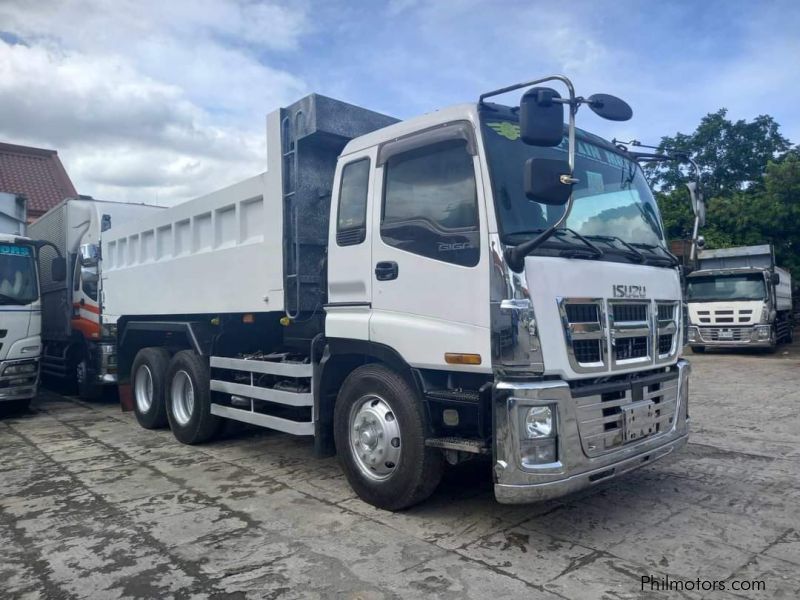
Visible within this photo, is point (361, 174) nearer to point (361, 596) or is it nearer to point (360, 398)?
point (360, 398)

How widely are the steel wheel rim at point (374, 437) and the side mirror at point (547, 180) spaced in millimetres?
1775

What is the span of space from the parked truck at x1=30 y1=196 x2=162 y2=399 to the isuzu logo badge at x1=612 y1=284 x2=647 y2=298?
778cm

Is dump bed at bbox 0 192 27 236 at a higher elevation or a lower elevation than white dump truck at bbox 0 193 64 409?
higher

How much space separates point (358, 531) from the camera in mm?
4180

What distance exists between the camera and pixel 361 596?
330 cm

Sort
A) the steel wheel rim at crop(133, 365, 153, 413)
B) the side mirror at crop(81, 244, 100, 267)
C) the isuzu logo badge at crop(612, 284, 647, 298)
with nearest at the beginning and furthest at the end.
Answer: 1. the isuzu logo badge at crop(612, 284, 647, 298)
2. the steel wheel rim at crop(133, 365, 153, 413)
3. the side mirror at crop(81, 244, 100, 267)

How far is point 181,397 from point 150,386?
2.63 ft

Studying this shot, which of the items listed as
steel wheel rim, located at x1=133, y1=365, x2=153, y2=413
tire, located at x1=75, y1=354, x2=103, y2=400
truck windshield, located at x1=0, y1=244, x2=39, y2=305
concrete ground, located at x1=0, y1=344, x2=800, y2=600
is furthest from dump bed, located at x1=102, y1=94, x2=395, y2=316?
tire, located at x1=75, y1=354, x2=103, y2=400

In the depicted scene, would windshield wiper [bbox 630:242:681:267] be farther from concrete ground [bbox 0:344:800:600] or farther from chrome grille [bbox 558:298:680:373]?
concrete ground [bbox 0:344:800:600]

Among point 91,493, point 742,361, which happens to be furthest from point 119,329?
point 742,361

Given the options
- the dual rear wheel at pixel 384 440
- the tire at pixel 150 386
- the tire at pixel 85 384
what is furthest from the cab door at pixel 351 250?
the tire at pixel 85 384

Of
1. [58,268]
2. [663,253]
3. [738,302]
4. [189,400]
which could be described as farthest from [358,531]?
[738,302]

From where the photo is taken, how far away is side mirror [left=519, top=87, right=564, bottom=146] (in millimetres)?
3498

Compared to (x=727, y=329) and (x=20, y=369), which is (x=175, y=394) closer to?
(x=20, y=369)
